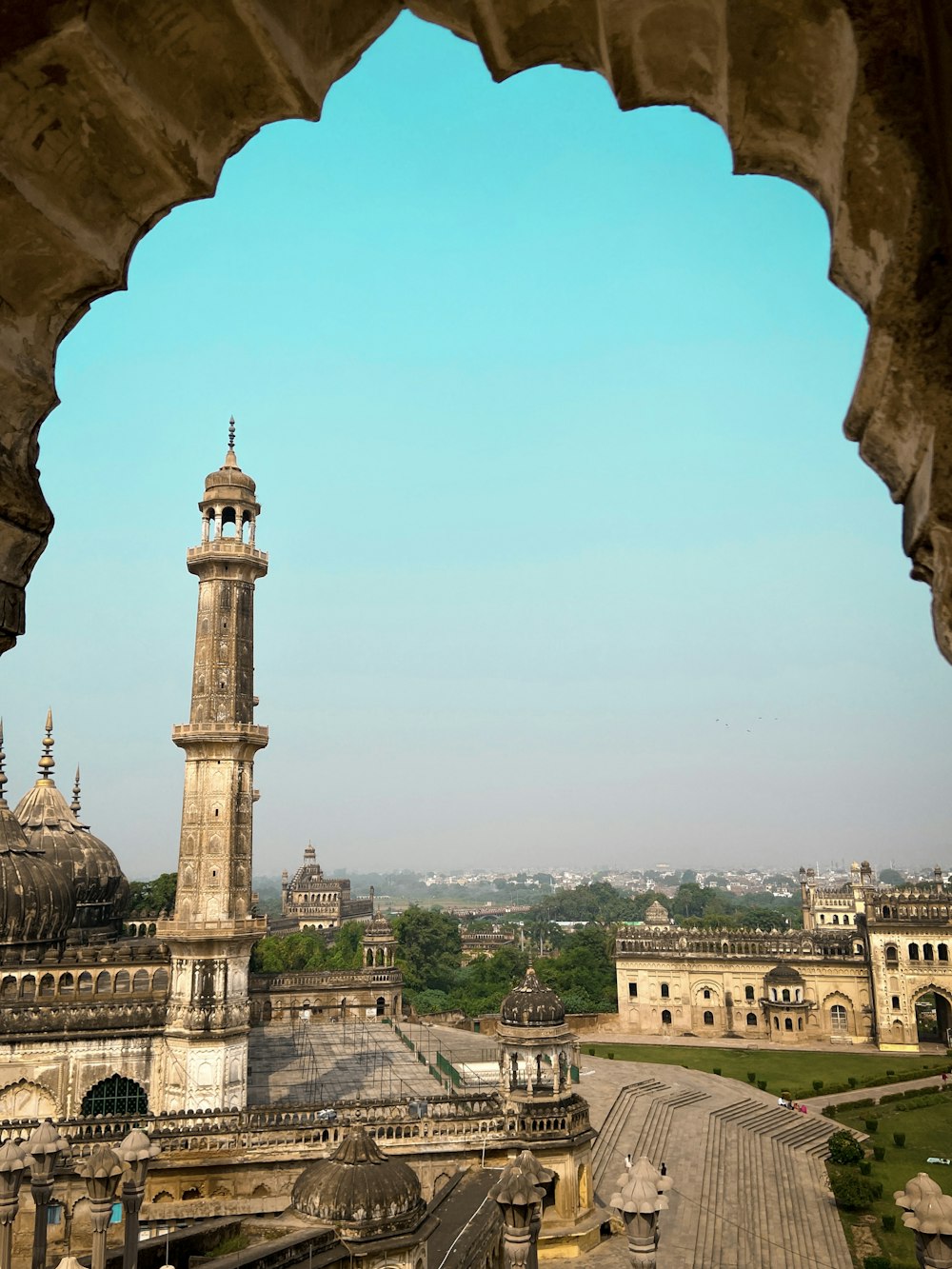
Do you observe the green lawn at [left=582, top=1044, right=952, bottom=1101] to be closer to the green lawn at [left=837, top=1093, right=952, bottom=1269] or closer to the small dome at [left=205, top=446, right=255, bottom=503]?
the green lawn at [left=837, top=1093, right=952, bottom=1269]

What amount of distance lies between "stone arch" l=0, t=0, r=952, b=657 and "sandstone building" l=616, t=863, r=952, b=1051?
4562 centimetres

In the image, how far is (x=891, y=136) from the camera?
2043 mm

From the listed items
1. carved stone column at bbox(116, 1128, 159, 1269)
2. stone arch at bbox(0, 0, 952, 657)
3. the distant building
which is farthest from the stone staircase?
the distant building

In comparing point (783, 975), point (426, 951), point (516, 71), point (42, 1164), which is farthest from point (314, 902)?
point (516, 71)

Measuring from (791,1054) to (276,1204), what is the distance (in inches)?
1134

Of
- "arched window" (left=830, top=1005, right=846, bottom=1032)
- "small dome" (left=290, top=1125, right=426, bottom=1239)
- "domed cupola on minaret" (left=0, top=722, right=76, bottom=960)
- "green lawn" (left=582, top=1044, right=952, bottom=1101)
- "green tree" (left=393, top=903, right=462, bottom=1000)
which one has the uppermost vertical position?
"domed cupola on minaret" (left=0, top=722, right=76, bottom=960)

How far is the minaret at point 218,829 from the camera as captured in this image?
21.3m

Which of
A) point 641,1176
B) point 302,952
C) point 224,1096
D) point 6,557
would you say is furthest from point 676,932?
point 6,557

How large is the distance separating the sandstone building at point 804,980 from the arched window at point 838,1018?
0.04 m

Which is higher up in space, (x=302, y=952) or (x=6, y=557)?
(x=6, y=557)

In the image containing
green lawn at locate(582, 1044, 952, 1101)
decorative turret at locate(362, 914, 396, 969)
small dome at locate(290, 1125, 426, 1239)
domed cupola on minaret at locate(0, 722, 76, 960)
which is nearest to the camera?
small dome at locate(290, 1125, 426, 1239)

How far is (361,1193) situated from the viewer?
11562 mm

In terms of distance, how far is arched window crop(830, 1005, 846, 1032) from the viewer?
4350 centimetres

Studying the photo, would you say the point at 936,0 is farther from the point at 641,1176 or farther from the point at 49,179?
the point at 641,1176
